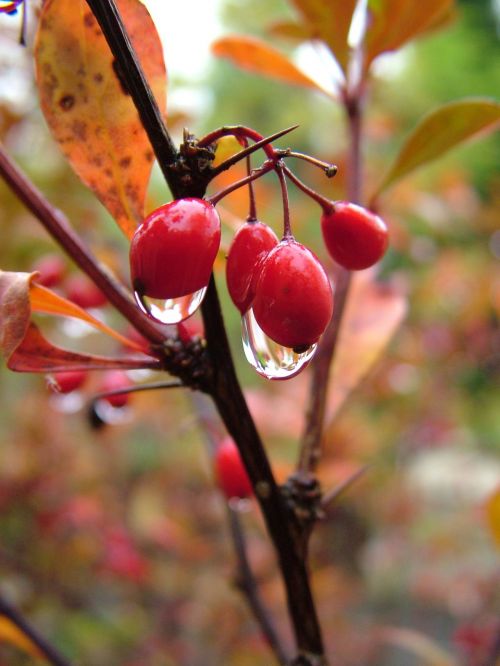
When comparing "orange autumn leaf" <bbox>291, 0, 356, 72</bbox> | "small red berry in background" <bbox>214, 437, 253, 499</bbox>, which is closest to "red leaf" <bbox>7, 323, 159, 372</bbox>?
"small red berry in background" <bbox>214, 437, 253, 499</bbox>

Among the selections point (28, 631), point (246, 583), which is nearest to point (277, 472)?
point (246, 583)

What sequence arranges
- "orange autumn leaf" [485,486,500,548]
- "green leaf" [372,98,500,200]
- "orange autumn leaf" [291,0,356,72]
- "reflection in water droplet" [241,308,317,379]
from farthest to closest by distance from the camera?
"orange autumn leaf" [485,486,500,548] → "orange autumn leaf" [291,0,356,72] → "green leaf" [372,98,500,200] → "reflection in water droplet" [241,308,317,379]

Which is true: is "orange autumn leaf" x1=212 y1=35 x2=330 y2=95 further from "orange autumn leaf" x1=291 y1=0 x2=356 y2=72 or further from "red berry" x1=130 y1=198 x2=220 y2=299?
"red berry" x1=130 y1=198 x2=220 y2=299

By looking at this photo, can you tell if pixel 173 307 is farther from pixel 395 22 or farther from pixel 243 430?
pixel 395 22

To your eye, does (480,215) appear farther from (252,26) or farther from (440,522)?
(252,26)

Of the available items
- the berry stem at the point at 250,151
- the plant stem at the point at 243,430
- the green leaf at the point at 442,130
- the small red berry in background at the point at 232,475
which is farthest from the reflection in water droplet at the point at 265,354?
the green leaf at the point at 442,130

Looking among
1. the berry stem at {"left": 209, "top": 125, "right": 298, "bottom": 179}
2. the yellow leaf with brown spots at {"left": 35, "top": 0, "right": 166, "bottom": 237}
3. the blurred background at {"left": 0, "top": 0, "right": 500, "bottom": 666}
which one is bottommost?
the blurred background at {"left": 0, "top": 0, "right": 500, "bottom": 666}

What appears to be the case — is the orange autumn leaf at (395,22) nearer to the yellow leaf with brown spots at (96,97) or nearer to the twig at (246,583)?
the yellow leaf with brown spots at (96,97)

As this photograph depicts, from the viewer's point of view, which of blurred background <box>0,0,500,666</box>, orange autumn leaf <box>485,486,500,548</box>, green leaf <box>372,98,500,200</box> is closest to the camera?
green leaf <box>372,98,500,200</box>
